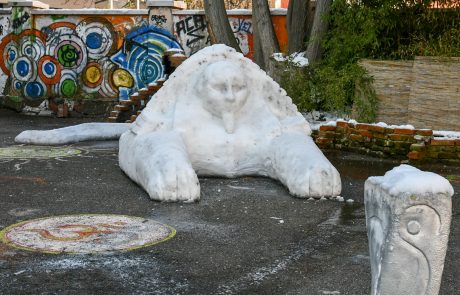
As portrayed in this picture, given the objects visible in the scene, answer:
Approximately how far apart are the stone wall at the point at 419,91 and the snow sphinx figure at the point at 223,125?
2.50 m

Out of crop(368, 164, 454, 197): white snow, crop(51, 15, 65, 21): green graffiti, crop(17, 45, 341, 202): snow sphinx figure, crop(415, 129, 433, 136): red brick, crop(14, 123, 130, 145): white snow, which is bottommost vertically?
crop(14, 123, 130, 145): white snow

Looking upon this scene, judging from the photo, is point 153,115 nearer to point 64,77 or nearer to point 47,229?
point 47,229

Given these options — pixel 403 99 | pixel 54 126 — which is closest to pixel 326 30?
pixel 403 99

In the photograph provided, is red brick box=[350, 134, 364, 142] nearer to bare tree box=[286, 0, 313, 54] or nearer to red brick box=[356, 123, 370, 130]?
red brick box=[356, 123, 370, 130]

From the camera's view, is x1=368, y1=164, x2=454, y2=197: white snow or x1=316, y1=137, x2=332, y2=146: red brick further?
x1=316, y1=137, x2=332, y2=146: red brick

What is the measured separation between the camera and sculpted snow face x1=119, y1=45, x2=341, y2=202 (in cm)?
675

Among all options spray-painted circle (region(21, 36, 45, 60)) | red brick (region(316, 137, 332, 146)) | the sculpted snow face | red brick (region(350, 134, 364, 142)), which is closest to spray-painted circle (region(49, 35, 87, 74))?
spray-painted circle (region(21, 36, 45, 60))

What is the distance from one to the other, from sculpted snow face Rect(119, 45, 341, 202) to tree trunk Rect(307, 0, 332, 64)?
4.05 m

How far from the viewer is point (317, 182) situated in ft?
20.2

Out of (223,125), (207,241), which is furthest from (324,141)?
(207,241)

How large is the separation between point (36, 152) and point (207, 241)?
15.6 feet

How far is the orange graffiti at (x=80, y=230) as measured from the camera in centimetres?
481

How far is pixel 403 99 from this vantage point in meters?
9.69

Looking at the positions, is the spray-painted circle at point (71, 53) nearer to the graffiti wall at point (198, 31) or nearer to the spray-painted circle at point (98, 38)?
the spray-painted circle at point (98, 38)
